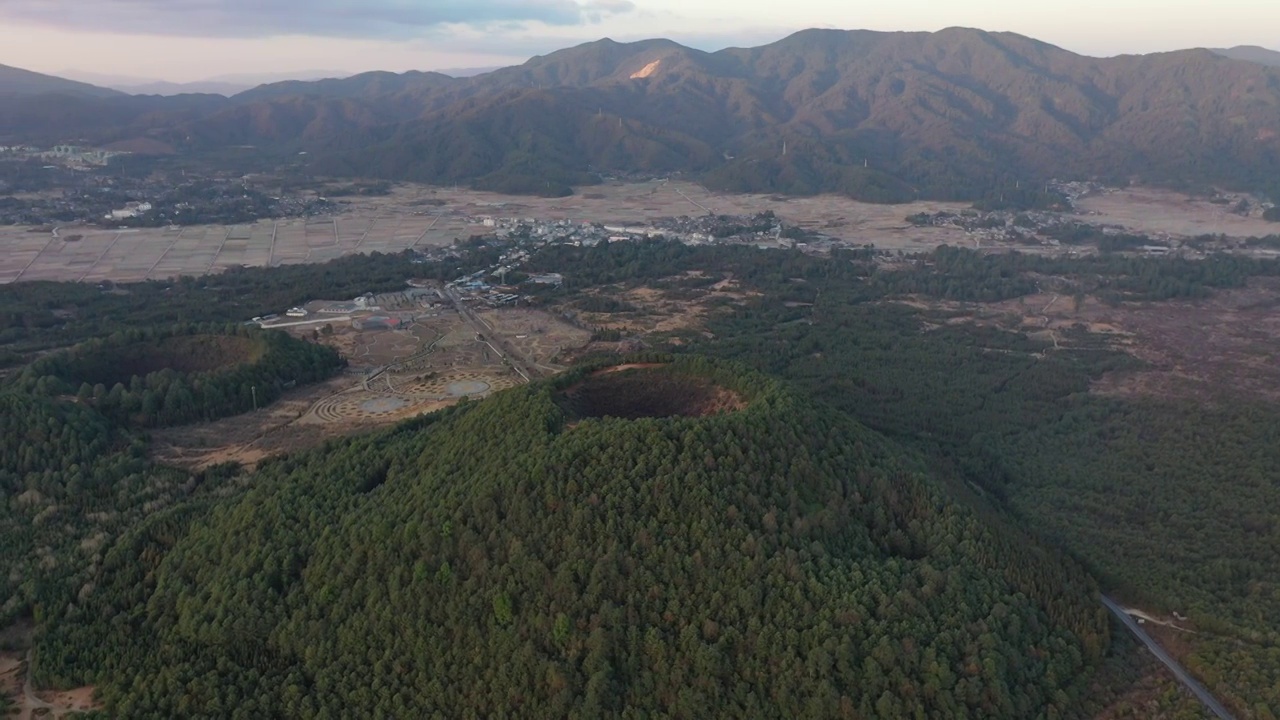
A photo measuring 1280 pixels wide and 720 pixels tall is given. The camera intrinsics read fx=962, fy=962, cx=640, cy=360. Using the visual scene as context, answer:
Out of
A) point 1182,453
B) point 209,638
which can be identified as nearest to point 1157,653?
point 1182,453

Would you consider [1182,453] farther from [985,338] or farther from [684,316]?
[684,316]

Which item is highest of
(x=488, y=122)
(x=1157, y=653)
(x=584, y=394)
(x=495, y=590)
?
(x=488, y=122)

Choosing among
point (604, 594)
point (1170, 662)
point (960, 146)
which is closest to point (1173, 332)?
point (1170, 662)

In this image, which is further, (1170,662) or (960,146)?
(960,146)

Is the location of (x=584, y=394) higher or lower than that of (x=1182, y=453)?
higher

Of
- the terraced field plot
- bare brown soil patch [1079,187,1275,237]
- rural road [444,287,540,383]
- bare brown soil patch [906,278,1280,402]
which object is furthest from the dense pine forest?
bare brown soil patch [1079,187,1275,237]

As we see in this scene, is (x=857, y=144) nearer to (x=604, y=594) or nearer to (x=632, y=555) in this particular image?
(x=632, y=555)

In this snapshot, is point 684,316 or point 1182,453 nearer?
point 1182,453
